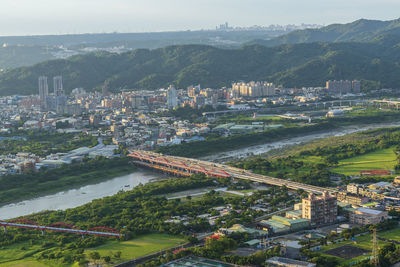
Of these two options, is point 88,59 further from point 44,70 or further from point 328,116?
point 328,116

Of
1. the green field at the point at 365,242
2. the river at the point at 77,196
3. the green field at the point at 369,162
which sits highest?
the green field at the point at 369,162

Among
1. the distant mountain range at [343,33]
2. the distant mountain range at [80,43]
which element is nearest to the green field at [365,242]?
the distant mountain range at [80,43]

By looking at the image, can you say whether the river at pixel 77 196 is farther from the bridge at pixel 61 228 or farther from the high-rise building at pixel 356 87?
the high-rise building at pixel 356 87

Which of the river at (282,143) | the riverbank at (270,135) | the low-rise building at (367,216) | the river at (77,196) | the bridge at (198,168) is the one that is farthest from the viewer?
the riverbank at (270,135)

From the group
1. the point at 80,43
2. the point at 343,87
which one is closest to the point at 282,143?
the point at 343,87

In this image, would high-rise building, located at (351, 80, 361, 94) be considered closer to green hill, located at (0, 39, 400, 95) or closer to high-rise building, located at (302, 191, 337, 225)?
green hill, located at (0, 39, 400, 95)

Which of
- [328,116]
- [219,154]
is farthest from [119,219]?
[328,116]

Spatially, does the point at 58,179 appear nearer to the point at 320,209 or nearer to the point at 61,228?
the point at 61,228
